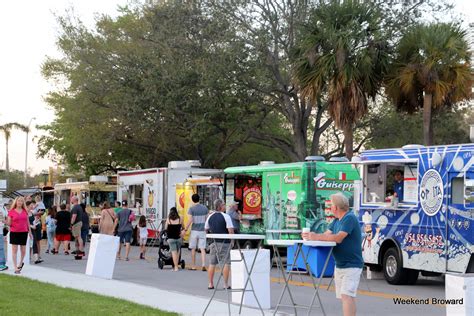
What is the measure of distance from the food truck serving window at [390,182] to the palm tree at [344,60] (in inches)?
294

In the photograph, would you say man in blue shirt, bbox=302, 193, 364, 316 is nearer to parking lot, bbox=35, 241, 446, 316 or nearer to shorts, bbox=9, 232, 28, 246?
parking lot, bbox=35, 241, 446, 316

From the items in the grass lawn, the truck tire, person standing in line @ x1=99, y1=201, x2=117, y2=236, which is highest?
person standing in line @ x1=99, y1=201, x2=117, y2=236

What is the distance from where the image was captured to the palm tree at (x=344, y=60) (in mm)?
27750

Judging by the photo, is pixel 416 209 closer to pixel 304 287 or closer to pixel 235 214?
pixel 304 287

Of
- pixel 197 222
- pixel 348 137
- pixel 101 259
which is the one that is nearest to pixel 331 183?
pixel 197 222

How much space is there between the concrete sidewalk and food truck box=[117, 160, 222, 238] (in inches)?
538

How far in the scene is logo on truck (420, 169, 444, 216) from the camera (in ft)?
57.9

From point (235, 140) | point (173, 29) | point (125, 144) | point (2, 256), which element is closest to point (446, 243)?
point (2, 256)

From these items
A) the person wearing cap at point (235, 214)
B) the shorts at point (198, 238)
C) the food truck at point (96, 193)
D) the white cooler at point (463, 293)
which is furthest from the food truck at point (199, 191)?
the white cooler at point (463, 293)

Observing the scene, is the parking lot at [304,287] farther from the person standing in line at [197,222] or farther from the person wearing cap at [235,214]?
the person wearing cap at [235,214]

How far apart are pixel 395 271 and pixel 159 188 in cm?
1779

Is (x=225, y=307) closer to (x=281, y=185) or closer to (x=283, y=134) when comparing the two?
(x=281, y=185)

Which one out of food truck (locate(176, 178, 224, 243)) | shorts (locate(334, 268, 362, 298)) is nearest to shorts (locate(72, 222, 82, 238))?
food truck (locate(176, 178, 224, 243))

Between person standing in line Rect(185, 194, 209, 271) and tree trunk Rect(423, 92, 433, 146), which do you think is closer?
person standing in line Rect(185, 194, 209, 271)
